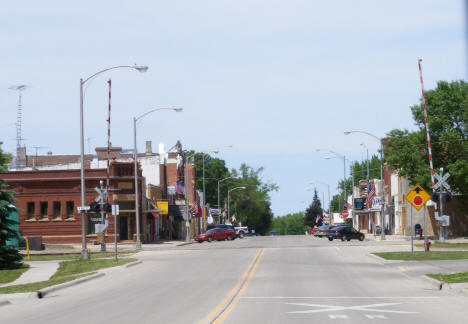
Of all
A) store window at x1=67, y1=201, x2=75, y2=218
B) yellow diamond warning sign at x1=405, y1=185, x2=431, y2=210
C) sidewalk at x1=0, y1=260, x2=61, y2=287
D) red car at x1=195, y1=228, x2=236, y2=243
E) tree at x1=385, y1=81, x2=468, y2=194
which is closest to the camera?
sidewalk at x1=0, y1=260, x2=61, y2=287

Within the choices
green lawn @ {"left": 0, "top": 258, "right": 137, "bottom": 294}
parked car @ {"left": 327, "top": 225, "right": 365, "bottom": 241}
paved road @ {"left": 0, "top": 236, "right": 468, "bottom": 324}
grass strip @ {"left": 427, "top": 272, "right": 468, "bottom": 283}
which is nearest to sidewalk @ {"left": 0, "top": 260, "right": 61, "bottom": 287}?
green lawn @ {"left": 0, "top": 258, "right": 137, "bottom": 294}

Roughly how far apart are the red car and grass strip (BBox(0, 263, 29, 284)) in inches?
1593

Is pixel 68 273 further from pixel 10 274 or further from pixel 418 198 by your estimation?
pixel 418 198

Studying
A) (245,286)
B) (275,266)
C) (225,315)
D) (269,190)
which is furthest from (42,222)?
(269,190)

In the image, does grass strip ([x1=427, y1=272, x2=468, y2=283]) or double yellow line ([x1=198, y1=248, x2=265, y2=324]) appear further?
grass strip ([x1=427, y1=272, x2=468, y2=283])

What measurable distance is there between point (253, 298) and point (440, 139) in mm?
45877

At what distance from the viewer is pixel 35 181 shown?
71312 mm

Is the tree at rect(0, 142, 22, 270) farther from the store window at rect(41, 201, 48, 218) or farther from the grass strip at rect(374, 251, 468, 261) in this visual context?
the store window at rect(41, 201, 48, 218)

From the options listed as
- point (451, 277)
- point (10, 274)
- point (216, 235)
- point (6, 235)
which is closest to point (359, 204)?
point (216, 235)

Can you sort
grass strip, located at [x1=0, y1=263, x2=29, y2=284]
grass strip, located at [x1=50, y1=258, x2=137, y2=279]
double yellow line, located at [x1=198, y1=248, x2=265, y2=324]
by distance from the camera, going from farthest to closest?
grass strip, located at [x1=50, y1=258, x2=137, y2=279] → grass strip, located at [x1=0, y1=263, x2=29, y2=284] → double yellow line, located at [x1=198, y1=248, x2=265, y2=324]

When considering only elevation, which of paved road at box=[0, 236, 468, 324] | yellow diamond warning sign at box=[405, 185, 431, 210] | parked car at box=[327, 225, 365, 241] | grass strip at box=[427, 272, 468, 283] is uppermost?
yellow diamond warning sign at box=[405, 185, 431, 210]

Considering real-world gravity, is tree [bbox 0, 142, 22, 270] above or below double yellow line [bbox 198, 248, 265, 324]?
above

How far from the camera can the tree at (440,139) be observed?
200ft

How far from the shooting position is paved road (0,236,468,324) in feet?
48.9
